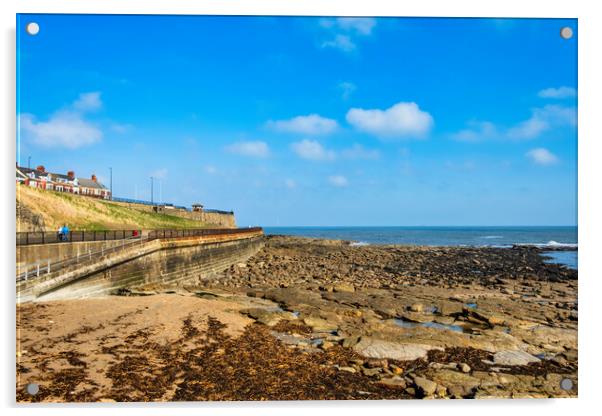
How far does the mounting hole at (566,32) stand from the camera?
7642 millimetres

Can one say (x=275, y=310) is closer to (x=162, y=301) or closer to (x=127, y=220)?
(x=162, y=301)

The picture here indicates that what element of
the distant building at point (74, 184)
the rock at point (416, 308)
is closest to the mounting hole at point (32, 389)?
the rock at point (416, 308)

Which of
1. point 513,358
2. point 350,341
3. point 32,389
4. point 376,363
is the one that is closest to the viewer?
point 32,389

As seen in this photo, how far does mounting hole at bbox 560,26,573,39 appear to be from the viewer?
7642 mm

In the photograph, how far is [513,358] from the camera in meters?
8.94

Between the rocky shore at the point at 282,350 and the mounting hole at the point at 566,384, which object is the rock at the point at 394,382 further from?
the mounting hole at the point at 566,384

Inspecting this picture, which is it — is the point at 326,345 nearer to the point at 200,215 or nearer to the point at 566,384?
the point at 566,384

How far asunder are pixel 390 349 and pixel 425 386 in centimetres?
199

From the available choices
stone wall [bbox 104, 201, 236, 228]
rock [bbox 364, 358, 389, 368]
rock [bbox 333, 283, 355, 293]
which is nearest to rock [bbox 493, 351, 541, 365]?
rock [bbox 364, 358, 389, 368]

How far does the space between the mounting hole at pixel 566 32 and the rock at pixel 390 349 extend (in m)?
6.89

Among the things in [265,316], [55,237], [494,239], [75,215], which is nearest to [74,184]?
[75,215]

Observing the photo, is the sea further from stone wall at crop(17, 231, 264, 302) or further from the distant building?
the distant building

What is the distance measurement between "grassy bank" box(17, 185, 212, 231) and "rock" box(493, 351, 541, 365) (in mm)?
11832
